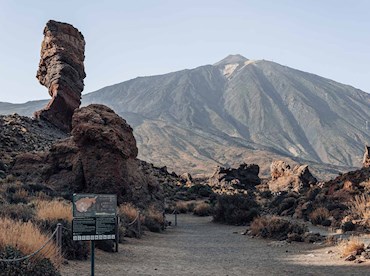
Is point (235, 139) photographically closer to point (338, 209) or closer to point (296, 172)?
point (296, 172)

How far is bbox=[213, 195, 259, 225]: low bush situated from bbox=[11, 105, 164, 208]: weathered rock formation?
445 cm

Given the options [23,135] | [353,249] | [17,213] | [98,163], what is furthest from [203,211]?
[17,213]

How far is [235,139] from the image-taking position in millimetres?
191500

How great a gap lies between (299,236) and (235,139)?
174992 millimetres

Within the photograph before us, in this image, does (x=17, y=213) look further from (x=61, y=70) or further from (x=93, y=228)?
(x=61, y=70)

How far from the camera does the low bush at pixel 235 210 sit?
26516 mm

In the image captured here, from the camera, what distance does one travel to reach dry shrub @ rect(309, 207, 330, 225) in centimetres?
2245

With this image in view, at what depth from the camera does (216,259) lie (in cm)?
1371

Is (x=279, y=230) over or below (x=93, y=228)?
below

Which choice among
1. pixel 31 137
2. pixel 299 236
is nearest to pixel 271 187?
pixel 31 137

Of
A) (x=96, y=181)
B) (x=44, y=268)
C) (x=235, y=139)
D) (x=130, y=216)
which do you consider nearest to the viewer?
(x=44, y=268)

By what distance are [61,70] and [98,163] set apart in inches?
909

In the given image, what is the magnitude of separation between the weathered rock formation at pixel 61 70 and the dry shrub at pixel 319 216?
92.0 feet

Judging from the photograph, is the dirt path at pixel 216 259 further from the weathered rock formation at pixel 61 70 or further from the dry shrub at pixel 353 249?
the weathered rock formation at pixel 61 70
